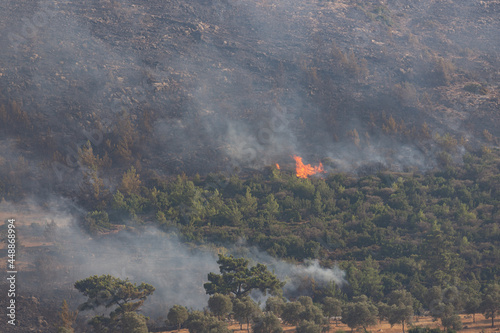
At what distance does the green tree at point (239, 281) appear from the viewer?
35.7m

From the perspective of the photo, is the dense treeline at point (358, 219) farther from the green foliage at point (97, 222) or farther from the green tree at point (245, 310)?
the green tree at point (245, 310)

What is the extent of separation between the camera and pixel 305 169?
58344 mm

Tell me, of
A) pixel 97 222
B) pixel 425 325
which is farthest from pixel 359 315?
pixel 97 222

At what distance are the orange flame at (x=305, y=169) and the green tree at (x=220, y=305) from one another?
25.5 meters

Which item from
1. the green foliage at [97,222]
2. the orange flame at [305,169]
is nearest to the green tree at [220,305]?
the green foliage at [97,222]

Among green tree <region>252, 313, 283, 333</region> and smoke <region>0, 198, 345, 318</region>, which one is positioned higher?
smoke <region>0, 198, 345, 318</region>

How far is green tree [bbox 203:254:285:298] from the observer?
35.7 meters

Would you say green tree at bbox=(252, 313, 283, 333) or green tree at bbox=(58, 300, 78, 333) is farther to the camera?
green tree at bbox=(58, 300, 78, 333)

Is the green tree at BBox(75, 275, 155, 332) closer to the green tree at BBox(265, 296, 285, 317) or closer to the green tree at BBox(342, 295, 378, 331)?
the green tree at BBox(265, 296, 285, 317)

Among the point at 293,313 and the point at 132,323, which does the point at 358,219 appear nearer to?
the point at 293,313

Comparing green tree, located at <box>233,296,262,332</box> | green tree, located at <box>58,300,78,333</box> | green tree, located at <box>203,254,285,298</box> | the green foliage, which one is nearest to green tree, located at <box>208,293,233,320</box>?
green tree, located at <box>233,296,262,332</box>

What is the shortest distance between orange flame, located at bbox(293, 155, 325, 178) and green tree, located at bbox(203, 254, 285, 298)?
22.0m

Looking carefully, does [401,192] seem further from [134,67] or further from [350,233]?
[134,67]

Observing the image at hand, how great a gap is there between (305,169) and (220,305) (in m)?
27.3
